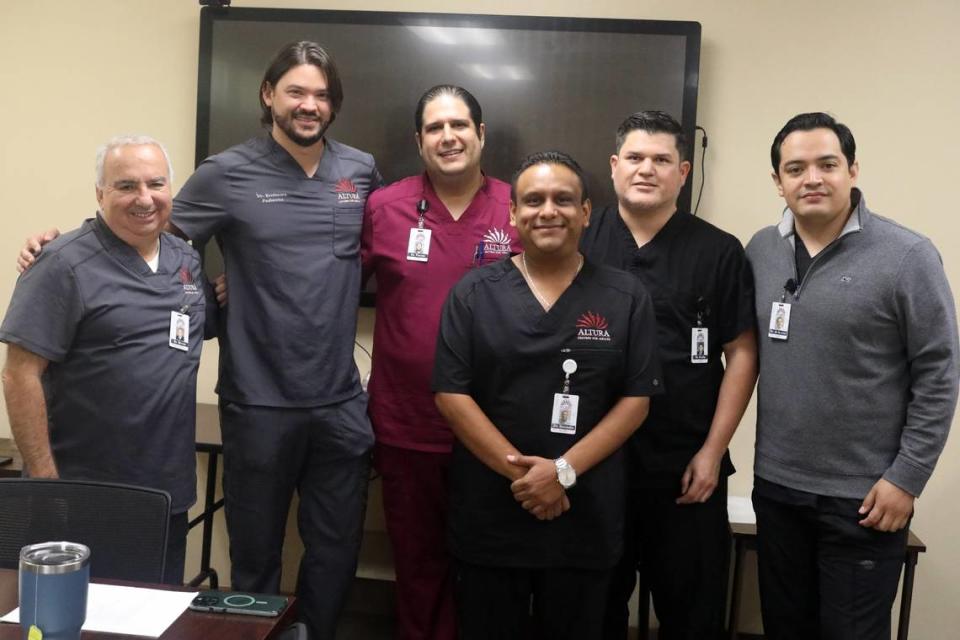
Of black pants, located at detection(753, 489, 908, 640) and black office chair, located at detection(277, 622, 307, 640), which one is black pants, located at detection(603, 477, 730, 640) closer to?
black pants, located at detection(753, 489, 908, 640)

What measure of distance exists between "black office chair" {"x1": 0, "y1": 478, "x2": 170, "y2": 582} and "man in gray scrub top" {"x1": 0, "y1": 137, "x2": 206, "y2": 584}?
0.31 meters

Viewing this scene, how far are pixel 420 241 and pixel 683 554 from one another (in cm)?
113

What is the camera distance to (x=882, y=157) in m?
3.02

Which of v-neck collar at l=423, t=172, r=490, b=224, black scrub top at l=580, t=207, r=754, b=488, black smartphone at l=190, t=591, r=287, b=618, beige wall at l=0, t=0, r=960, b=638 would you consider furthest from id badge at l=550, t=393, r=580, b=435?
beige wall at l=0, t=0, r=960, b=638

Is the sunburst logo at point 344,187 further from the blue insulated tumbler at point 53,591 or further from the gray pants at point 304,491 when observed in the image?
the blue insulated tumbler at point 53,591

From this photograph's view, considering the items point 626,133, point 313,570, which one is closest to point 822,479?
point 626,133

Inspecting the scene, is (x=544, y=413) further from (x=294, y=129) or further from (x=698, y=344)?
(x=294, y=129)

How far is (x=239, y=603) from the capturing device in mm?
1307

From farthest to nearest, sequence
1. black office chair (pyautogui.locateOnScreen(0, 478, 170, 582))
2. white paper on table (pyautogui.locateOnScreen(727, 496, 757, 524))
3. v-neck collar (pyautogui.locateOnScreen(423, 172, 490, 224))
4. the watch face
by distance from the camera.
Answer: white paper on table (pyautogui.locateOnScreen(727, 496, 757, 524))
v-neck collar (pyautogui.locateOnScreen(423, 172, 490, 224))
the watch face
black office chair (pyautogui.locateOnScreen(0, 478, 170, 582))

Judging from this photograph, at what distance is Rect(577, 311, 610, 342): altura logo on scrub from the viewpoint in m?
1.94

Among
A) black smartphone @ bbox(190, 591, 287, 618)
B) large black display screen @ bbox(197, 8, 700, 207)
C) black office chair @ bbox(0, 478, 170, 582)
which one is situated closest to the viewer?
black smartphone @ bbox(190, 591, 287, 618)

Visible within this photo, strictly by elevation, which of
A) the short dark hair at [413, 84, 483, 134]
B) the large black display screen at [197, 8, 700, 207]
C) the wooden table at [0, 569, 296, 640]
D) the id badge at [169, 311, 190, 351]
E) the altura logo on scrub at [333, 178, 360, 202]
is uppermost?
the large black display screen at [197, 8, 700, 207]

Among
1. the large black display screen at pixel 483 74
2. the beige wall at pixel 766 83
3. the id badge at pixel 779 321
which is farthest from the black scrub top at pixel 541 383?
the beige wall at pixel 766 83

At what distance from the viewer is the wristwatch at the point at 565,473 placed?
189cm
